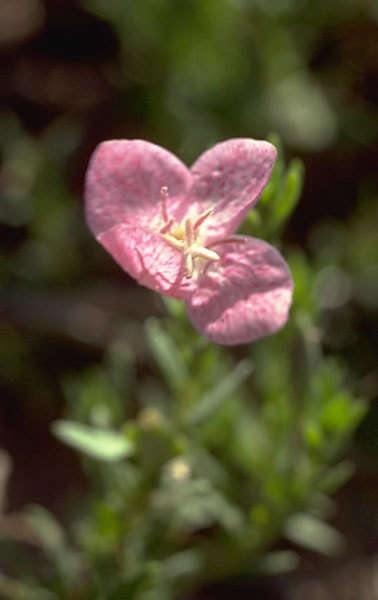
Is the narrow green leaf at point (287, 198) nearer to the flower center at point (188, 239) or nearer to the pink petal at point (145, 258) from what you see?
the flower center at point (188, 239)

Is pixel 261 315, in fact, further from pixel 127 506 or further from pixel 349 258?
pixel 349 258

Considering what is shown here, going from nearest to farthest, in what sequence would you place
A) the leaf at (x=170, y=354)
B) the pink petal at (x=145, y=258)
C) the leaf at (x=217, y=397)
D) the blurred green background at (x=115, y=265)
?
the pink petal at (x=145, y=258) → the leaf at (x=217, y=397) → the leaf at (x=170, y=354) → the blurred green background at (x=115, y=265)

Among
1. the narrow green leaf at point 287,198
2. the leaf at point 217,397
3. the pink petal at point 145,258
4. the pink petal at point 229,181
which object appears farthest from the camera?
the leaf at point 217,397

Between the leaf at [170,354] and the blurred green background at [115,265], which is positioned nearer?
the leaf at [170,354]

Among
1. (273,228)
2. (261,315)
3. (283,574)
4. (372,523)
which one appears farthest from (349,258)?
(261,315)

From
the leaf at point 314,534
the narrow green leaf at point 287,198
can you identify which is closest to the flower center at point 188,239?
the narrow green leaf at point 287,198

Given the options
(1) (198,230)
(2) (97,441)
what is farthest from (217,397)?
(1) (198,230)

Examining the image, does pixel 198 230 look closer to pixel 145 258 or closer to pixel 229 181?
pixel 229 181
